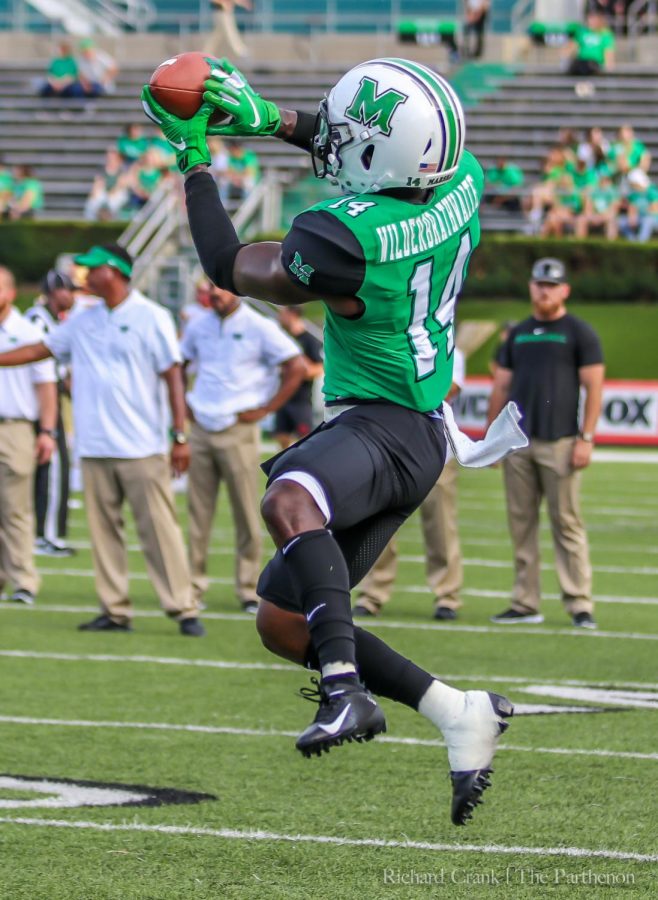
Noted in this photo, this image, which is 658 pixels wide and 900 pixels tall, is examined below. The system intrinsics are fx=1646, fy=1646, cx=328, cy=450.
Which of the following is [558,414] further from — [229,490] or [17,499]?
[17,499]

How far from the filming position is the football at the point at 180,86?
438 centimetres

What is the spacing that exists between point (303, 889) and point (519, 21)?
108ft

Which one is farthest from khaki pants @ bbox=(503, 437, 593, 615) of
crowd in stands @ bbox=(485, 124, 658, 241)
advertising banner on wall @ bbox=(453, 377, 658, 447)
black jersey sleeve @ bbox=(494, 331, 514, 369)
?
crowd in stands @ bbox=(485, 124, 658, 241)

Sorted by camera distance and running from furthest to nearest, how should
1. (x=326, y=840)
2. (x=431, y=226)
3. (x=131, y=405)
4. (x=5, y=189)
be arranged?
(x=5, y=189) → (x=131, y=405) → (x=326, y=840) → (x=431, y=226)

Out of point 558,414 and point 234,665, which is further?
point 558,414

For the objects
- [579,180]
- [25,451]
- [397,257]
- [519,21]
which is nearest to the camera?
[397,257]

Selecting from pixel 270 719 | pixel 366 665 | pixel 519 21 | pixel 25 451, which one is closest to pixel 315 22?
pixel 519 21

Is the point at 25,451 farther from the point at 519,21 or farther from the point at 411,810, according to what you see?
the point at 519,21

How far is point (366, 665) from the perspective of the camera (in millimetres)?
4430

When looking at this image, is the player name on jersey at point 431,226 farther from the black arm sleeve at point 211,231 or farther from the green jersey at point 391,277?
the black arm sleeve at point 211,231

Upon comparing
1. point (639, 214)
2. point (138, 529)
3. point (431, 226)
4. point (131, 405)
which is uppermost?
point (431, 226)

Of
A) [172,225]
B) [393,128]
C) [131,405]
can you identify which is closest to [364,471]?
[393,128]

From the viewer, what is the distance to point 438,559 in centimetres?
1010

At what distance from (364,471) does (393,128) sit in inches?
35.4
